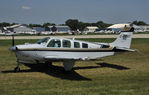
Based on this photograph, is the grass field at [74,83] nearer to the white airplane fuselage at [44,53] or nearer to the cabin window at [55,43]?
the white airplane fuselage at [44,53]

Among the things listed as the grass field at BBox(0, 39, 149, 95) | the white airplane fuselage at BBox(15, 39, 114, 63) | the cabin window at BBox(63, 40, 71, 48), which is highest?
the cabin window at BBox(63, 40, 71, 48)

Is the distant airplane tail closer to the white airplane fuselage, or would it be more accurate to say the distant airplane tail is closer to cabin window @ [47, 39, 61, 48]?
the white airplane fuselage

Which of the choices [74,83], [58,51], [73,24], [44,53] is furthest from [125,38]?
[73,24]

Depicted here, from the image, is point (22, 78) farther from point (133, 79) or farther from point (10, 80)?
point (133, 79)

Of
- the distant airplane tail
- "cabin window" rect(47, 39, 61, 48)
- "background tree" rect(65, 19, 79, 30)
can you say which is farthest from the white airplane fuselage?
"background tree" rect(65, 19, 79, 30)

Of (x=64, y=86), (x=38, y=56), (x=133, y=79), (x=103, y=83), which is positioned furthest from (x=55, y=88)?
(x=133, y=79)

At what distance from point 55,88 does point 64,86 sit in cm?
51

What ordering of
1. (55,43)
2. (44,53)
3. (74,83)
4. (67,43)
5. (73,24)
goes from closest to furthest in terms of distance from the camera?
(74,83) < (44,53) < (55,43) < (67,43) < (73,24)

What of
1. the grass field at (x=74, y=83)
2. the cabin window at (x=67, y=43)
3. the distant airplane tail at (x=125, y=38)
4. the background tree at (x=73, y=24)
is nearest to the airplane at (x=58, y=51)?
the cabin window at (x=67, y=43)

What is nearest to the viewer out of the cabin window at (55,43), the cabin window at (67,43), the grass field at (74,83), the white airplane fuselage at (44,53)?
→ the grass field at (74,83)

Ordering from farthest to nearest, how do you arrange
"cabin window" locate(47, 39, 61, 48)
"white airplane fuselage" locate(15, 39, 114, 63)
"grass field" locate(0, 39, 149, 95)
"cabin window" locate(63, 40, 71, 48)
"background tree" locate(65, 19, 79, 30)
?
"background tree" locate(65, 19, 79, 30)
"cabin window" locate(63, 40, 71, 48)
"cabin window" locate(47, 39, 61, 48)
"white airplane fuselage" locate(15, 39, 114, 63)
"grass field" locate(0, 39, 149, 95)

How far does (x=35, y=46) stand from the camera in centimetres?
1124

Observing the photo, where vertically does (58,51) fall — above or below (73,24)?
below

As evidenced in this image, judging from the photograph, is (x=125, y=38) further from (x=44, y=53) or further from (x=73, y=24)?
(x=73, y=24)
